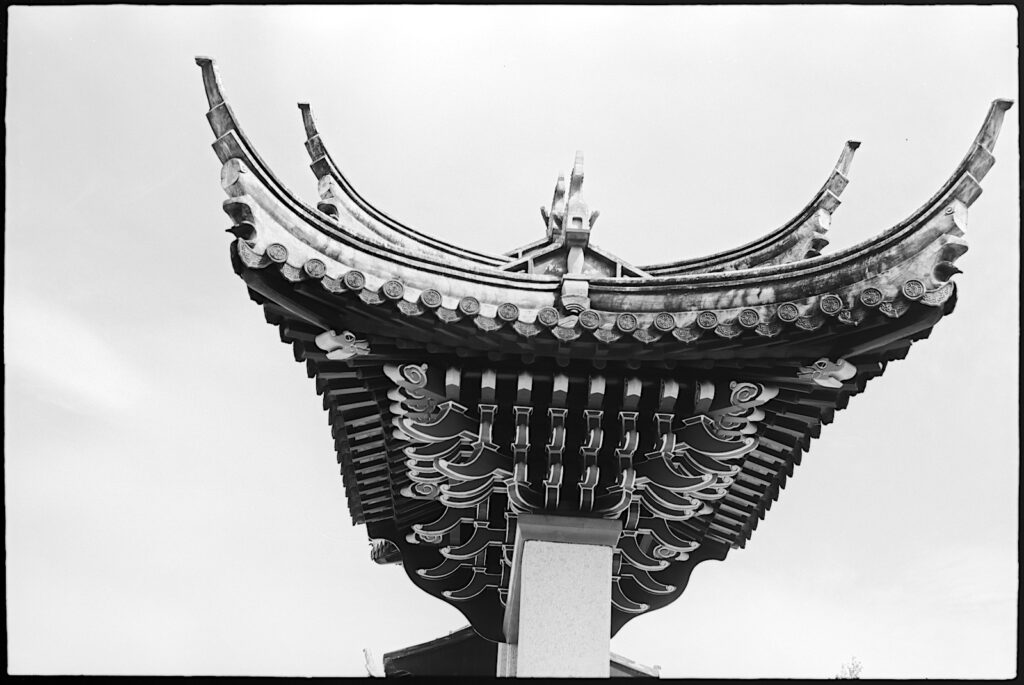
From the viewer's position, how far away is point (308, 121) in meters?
10.5

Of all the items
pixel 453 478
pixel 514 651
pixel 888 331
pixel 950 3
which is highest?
pixel 950 3

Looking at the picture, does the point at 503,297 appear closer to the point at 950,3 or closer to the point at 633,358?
the point at 633,358

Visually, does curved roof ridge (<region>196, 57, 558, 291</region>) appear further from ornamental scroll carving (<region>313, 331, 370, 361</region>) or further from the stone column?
the stone column

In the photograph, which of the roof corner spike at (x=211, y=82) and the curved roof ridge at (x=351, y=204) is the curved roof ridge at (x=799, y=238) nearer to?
the curved roof ridge at (x=351, y=204)

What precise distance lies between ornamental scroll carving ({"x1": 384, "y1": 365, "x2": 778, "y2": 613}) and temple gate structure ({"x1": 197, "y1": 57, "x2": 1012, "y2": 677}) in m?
0.02

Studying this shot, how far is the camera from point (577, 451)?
29.8 feet

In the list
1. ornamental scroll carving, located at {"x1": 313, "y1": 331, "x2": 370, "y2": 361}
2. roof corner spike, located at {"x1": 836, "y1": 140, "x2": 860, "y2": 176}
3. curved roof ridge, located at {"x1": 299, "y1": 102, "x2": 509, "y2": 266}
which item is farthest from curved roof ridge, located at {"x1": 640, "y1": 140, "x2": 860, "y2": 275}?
ornamental scroll carving, located at {"x1": 313, "y1": 331, "x2": 370, "y2": 361}

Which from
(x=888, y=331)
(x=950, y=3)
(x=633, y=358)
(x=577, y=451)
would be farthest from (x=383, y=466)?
(x=950, y=3)

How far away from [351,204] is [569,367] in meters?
2.64

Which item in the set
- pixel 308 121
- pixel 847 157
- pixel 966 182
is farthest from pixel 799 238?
pixel 308 121

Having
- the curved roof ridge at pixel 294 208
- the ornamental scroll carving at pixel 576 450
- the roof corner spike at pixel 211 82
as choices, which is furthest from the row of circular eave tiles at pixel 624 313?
the roof corner spike at pixel 211 82

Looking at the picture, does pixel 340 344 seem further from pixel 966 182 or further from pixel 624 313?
pixel 966 182

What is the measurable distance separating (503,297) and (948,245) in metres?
2.59

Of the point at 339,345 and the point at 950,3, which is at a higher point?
the point at 950,3
